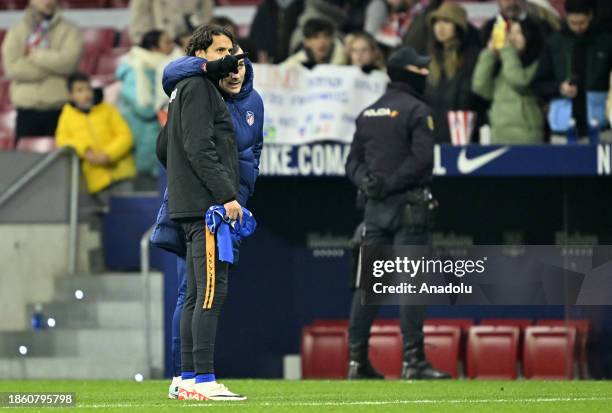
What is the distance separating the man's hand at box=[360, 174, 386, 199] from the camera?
11789mm

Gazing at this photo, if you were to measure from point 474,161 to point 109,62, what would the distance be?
6.07m

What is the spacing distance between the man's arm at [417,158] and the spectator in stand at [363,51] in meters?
2.19

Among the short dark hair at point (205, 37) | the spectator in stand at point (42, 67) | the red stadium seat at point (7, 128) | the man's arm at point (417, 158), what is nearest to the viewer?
the short dark hair at point (205, 37)

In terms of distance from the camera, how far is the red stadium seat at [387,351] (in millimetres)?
13266

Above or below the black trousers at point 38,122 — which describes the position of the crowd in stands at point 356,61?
above

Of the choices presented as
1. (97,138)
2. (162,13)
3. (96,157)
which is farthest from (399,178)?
(162,13)

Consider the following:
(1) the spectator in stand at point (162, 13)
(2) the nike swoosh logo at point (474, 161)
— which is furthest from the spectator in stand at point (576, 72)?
(1) the spectator in stand at point (162, 13)

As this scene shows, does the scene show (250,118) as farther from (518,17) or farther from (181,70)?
(518,17)

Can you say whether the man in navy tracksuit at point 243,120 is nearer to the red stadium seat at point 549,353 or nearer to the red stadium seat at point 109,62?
the red stadium seat at point 549,353

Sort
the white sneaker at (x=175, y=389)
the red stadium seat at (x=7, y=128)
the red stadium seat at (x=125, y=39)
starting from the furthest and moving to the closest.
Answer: the red stadium seat at (x=125, y=39)
the red stadium seat at (x=7, y=128)
the white sneaker at (x=175, y=389)

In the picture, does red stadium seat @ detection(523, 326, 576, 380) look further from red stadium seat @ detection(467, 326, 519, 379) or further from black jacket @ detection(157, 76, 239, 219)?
black jacket @ detection(157, 76, 239, 219)

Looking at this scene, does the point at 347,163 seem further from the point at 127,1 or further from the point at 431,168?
the point at 127,1

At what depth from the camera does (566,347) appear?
13148 millimetres

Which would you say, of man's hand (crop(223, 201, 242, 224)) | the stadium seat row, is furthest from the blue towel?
the stadium seat row
